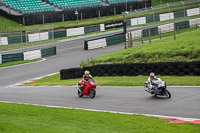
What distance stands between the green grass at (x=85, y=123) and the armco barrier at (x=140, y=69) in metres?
7.26

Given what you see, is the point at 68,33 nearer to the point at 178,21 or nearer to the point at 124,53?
the point at 178,21

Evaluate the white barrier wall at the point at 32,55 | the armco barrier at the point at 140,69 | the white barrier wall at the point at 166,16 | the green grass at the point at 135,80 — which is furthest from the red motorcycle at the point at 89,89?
the white barrier wall at the point at 166,16

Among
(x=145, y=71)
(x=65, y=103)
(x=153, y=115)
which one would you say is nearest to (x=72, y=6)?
(x=145, y=71)

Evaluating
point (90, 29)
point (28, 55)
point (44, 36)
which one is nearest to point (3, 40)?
point (28, 55)

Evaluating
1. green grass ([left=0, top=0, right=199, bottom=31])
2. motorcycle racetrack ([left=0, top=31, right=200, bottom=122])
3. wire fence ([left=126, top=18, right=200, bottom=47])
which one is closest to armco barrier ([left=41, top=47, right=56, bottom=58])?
green grass ([left=0, top=0, right=199, bottom=31])

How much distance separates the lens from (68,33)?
46.2 m

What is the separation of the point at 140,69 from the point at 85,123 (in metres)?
10.4

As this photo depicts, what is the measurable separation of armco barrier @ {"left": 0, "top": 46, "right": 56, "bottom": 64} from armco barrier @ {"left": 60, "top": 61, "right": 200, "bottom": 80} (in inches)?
404

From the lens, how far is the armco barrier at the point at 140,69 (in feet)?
57.0

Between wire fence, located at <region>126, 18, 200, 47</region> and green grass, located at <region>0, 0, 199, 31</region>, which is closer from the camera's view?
wire fence, located at <region>126, 18, 200, 47</region>

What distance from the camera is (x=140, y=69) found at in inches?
781

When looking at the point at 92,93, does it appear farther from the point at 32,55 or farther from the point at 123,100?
the point at 32,55

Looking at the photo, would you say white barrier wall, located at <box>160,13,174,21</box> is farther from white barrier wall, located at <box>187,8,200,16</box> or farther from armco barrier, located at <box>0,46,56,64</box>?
armco barrier, located at <box>0,46,56,64</box>

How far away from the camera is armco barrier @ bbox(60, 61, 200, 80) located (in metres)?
17.4
